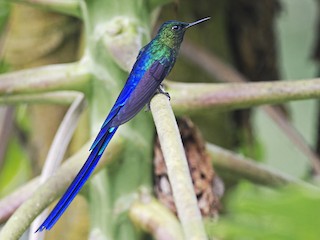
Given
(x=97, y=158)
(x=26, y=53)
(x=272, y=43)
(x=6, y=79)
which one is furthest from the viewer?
(x=272, y=43)

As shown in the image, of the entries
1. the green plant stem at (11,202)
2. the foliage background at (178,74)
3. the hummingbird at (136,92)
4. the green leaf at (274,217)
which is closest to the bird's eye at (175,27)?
the hummingbird at (136,92)

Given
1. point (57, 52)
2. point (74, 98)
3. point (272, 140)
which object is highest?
point (74, 98)

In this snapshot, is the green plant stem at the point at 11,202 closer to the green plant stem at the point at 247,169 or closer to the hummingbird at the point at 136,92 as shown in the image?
the hummingbird at the point at 136,92

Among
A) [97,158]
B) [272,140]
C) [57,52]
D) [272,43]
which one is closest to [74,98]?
[97,158]

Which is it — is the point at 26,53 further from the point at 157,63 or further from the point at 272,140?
the point at 272,140

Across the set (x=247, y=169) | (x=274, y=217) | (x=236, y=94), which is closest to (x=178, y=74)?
(x=247, y=169)

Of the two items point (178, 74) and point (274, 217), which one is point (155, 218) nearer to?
point (274, 217)

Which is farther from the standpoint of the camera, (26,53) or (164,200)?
(26,53)
